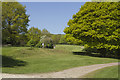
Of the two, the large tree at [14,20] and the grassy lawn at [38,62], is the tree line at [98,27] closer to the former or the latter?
the grassy lawn at [38,62]

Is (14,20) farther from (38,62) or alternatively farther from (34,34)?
(38,62)

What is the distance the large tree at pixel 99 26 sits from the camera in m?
21.8

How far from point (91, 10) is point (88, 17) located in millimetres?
1823

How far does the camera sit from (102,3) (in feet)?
80.0

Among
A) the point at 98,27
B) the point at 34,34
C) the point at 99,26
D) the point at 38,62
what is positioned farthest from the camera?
the point at 34,34

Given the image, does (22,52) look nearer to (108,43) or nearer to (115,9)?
Result: (108,43)

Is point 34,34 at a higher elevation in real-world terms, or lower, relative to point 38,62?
higher

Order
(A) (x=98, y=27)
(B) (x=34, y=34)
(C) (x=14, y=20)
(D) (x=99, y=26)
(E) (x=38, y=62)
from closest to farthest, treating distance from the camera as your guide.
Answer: (E) (x=38, y=62), (D) (x=99, y=26), (A) (x=98, y=27), (C) (x=14, y=20), (B) (x=34, y=34)

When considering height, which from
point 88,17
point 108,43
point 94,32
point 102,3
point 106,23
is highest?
point 102,3

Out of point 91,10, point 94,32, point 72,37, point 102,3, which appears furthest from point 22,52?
point 102,3

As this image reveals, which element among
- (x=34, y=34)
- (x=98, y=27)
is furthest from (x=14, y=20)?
(x=98, y=27)

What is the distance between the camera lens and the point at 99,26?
22.8 metres

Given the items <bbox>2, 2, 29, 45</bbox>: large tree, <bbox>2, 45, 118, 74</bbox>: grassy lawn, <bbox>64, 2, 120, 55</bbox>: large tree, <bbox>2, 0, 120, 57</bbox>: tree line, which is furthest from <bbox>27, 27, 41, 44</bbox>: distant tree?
<bbox>2, 45, 118, 74</bbox>: grassy lawn

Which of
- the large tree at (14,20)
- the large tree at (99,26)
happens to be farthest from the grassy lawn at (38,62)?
the large tree at (14,20)
